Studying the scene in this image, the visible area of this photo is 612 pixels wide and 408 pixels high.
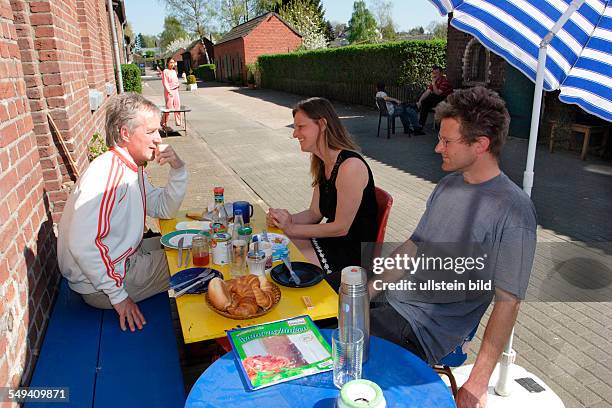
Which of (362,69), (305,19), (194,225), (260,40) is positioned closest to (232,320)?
(194,225)

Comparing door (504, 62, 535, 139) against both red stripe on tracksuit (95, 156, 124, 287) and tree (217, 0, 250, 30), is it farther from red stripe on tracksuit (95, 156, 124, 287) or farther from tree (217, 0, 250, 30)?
tree (217, 0, 250, 30)

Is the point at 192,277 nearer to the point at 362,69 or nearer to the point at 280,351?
the point at 280,351

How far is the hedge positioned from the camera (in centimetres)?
1716

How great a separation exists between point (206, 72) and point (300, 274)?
54.3m

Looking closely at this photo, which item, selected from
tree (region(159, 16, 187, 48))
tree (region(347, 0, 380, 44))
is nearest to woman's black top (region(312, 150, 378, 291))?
tree (region(347, 0, 380, 44))

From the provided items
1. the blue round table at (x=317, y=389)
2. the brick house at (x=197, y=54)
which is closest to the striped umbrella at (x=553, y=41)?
the blue round table at (x=317, y=389)

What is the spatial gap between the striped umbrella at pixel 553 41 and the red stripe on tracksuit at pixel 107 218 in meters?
2.04

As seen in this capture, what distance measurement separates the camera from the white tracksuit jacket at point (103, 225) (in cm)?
250

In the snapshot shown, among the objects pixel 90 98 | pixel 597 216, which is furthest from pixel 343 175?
pixel 597 216

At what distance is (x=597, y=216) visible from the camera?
6.27 metres

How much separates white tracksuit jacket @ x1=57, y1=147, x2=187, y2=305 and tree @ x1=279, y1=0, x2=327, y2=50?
141 feet

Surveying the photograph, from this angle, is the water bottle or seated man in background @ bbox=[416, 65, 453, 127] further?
seated man in background @ bbox=[416, 65, 453, 127]

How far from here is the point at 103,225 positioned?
2529 mm

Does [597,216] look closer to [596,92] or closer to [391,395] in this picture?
[596,92]
